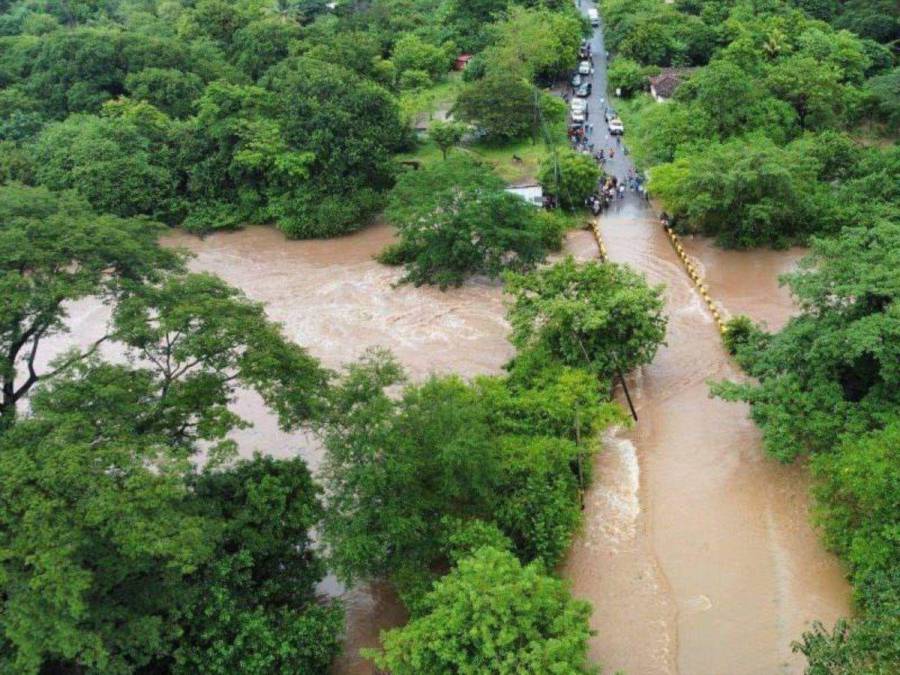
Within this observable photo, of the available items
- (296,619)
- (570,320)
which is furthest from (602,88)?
(296,619)

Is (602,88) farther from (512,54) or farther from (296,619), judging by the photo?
(296,619)

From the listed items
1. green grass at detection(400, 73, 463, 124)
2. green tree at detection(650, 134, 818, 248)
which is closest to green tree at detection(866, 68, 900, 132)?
green tree at detection(650, 134, 818, 248)

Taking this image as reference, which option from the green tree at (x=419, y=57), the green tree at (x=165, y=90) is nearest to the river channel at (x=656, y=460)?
the green tree at (x=165, y=90)

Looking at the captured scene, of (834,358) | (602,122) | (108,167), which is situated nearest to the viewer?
(834,358)

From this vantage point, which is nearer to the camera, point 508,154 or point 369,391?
point 369,391

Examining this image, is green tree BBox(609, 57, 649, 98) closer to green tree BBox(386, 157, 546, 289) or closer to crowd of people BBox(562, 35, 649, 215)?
crowd of people BBox(562, 35, 649, 215)

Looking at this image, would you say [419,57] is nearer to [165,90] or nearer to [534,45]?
[534,45]

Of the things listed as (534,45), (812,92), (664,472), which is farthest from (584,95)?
(664,472)

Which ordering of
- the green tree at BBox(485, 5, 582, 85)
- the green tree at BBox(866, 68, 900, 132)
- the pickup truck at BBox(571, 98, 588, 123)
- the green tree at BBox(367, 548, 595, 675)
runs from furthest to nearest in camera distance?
the green tree at BBox(485, 5, 582, 85)
the pickup truck at BBox(571, 98, 588, 123)
the green tree at BBox(866, 68, 900, 132)
the green tree at BBox(367, 548, 595, 675)
